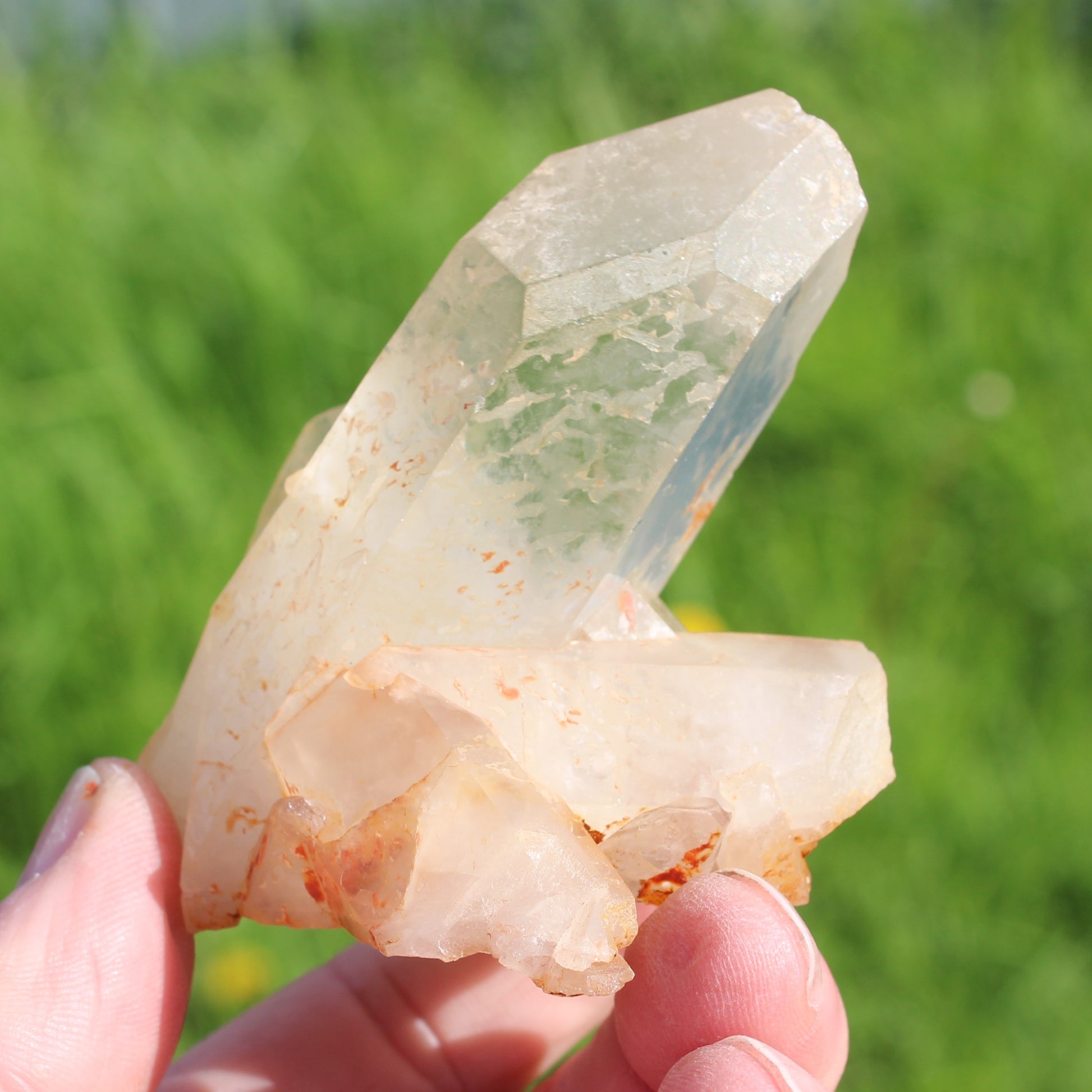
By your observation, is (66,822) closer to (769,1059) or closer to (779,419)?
(769,1059)

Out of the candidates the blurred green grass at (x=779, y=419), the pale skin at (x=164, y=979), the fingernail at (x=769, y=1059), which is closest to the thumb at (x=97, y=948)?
the pale skin at (x=164, y=979)

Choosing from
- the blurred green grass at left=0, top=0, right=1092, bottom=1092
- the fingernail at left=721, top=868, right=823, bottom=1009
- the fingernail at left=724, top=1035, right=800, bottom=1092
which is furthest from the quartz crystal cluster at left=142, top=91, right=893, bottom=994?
the blurred green grass at left=0, top=0, right=1092, bottom=1092

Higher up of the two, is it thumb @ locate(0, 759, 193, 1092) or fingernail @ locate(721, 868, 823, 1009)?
thumb @ locate(0, 759, 193, 1092)

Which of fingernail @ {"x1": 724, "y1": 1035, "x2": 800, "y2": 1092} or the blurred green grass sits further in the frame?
the blurred green grass

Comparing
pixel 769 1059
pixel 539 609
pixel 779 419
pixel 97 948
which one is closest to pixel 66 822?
pixel 97 948

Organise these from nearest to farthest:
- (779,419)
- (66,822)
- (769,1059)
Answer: (769,1059), (66,822), (779,419)

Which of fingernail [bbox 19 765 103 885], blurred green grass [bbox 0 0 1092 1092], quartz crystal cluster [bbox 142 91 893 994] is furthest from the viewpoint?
blurred green grass [bbox 0 0 1092 1092]

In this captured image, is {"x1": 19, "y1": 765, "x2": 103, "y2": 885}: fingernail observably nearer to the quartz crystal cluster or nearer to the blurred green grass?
the quartz crystal cluster
